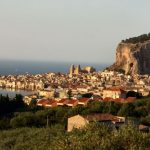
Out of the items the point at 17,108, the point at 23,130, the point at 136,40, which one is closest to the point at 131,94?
the point at 17,108

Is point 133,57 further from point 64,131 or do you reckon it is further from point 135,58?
point 64,131

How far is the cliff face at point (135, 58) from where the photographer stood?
73.6 metres

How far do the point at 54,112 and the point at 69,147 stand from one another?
704 inches

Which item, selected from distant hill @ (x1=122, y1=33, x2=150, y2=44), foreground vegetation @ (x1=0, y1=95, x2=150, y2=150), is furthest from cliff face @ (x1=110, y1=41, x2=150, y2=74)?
foreground vegetation @ (x1=0, y1=95, x2=150, y2=150)

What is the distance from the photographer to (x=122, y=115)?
1088 inches

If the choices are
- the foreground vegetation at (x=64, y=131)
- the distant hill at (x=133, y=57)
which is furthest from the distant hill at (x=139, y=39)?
the foreground vegetation at (x=64, y=131)

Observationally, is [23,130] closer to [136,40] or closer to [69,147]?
[69,147]

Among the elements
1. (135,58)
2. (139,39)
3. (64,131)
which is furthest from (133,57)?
(64,131)

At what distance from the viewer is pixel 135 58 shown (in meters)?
73.3

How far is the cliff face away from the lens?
73562 millimetres

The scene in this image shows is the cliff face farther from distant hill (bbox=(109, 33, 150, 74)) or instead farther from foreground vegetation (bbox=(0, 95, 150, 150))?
foreground vegetation (bbox=(0, 95, 150, 150))

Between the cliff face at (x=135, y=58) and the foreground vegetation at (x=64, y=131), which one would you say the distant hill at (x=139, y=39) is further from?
the foreground vegetation at (x=64, y=131)

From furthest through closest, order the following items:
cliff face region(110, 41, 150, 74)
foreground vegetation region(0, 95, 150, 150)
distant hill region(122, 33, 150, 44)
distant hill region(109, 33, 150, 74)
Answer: distant hill region(122, 33, 150, 44)
distant hill region(109, 33, 150, 74)
cliff face region(110, 41, 150, 74)
foreground vegetation region(0, 95, 150, 150)

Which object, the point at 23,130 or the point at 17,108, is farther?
the point at 17,108
